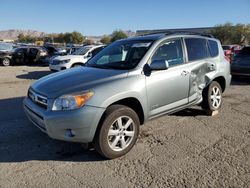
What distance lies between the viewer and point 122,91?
3.97 meters

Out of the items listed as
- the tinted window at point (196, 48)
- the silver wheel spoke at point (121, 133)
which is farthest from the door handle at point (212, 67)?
the silver wheel spoke at point (121, 133)

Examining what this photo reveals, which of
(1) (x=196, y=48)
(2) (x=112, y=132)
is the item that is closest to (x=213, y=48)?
(1) (x=196, y=48)

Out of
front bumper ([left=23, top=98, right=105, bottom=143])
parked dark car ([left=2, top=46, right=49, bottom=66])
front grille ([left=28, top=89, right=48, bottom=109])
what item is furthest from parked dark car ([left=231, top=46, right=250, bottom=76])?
parked dark car ([left=2, top=46, right=49, bottom=66])

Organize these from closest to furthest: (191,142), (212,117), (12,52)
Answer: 1. (191,142)
2. (212,117)
3. (12,52)

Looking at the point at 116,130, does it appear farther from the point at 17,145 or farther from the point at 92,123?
the point at 17,145

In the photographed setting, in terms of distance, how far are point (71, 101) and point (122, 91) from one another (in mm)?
755

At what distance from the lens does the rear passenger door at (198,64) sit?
5230 mm

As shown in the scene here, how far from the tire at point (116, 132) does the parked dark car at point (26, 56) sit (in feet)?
56.9

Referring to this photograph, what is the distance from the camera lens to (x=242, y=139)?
4.71 metres

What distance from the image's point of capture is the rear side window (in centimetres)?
599

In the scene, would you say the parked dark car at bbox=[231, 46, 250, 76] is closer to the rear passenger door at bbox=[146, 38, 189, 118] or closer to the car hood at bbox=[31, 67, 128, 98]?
the rear passenger door at bbox=[146, 38, 189, 118]

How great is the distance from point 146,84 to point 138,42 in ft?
3.73

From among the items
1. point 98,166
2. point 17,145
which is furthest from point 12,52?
point 98,166

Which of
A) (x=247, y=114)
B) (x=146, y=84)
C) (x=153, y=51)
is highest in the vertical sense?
(x=153, y=51)
